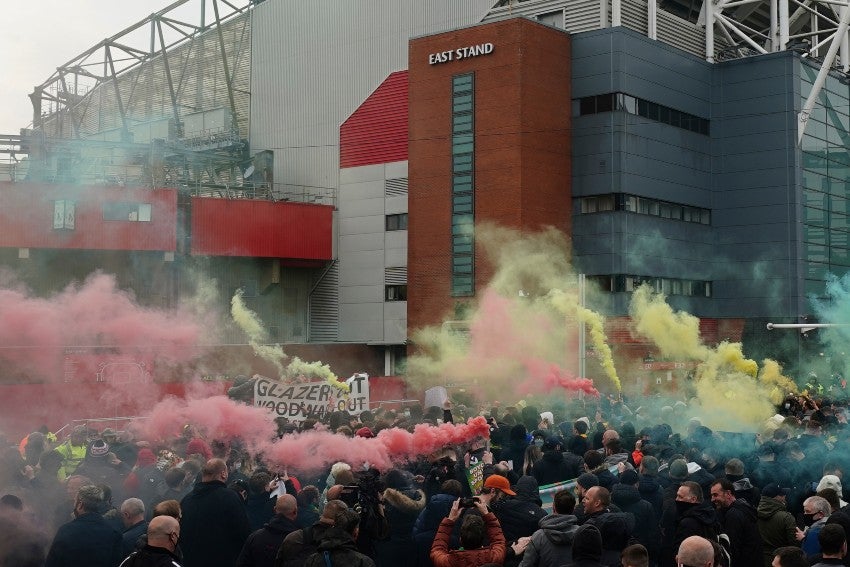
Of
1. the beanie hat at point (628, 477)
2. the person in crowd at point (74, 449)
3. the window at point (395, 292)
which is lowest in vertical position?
the person in crowd at point (74, 449)

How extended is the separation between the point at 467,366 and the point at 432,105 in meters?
14.3

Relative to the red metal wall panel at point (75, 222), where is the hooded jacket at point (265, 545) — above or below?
below

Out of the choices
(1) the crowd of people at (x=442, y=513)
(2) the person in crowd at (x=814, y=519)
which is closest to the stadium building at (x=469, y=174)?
(1) the crowd of people at (x=442, y=513)

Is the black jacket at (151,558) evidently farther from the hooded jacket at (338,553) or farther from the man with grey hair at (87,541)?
the man with grey hair at (87,541)

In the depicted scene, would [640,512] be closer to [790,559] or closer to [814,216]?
[790,559]

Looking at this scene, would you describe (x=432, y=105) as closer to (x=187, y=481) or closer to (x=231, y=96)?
(x=231, y=96)

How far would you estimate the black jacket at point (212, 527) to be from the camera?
322 inches

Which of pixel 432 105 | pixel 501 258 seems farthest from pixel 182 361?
pixel 432 105

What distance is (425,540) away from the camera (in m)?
8.50

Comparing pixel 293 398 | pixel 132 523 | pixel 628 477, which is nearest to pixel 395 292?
pixel 293 398

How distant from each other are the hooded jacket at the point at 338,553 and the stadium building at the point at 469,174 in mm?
35244

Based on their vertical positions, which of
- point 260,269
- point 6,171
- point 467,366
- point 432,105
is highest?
point 432,105

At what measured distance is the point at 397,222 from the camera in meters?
47.9

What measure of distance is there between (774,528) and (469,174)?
3512cm
